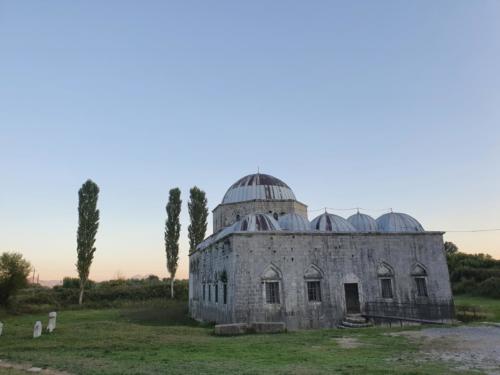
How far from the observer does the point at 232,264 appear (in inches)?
719

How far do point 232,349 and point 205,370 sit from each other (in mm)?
3158

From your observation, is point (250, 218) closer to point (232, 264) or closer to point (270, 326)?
point (232, 264)

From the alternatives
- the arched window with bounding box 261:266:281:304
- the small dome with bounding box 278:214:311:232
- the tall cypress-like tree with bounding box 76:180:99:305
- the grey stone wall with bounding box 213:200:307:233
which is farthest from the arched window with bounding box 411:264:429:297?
the tall cypress-like tree with bounding box 76:180:99:305

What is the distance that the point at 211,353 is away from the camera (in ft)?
33.9

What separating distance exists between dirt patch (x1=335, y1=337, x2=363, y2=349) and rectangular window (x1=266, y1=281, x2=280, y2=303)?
18.1 feet

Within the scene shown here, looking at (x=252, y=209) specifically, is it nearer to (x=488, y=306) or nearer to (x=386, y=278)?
(x=386, y=278)

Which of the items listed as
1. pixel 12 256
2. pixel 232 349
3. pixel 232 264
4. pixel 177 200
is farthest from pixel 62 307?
pixel 232 349

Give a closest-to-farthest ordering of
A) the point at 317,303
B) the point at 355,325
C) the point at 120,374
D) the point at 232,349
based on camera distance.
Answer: the point at 120,374 → the point at 232,349 → the point at 355,325 → the point at 317,303

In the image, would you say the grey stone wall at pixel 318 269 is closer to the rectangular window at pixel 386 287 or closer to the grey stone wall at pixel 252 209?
the rectangular window at pixel 386 287

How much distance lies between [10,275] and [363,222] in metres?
26.3

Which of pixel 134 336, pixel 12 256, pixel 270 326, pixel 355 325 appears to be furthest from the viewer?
pixel 12 256

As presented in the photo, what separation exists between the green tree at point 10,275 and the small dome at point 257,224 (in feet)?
65.6

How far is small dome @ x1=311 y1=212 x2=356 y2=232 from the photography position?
66.5ft

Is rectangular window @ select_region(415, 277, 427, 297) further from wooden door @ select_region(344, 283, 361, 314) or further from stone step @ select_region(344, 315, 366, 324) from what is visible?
stone step @ select_region(344, 315, 366, 324)
